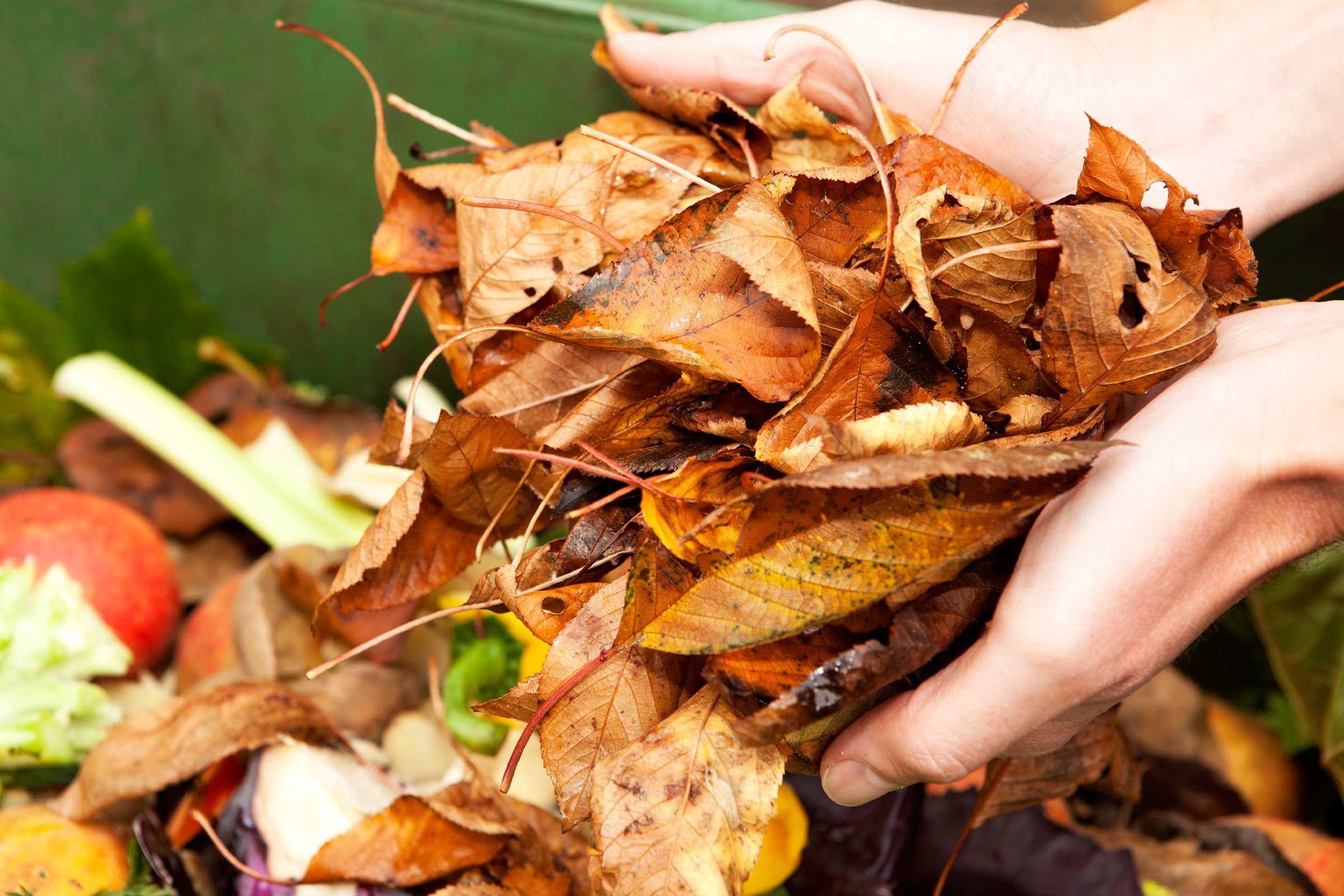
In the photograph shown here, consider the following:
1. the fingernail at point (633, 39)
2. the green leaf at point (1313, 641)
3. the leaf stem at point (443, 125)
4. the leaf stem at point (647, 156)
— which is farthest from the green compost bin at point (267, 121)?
the green leaf at point (1313, 641)

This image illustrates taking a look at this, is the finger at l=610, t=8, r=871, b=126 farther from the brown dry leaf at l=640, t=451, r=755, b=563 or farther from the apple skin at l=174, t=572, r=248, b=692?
the apple skin at l=174, t=572, r=248, b=692

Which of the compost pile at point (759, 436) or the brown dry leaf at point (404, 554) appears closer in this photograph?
the compost pile at point (759, 436)

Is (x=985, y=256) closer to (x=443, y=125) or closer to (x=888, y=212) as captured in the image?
(x=888, y=212)

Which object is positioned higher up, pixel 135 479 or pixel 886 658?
pixel 886 658

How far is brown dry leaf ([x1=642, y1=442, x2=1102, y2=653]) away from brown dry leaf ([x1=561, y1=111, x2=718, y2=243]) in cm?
25

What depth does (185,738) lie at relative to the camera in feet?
2.36

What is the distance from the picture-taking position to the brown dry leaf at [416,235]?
0.63m

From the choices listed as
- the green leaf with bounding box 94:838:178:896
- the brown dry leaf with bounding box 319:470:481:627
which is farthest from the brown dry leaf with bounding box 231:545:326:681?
the brown dry leaf with bounding box 319:470:481:627

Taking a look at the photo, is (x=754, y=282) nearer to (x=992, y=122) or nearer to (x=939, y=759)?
(x=939, y=759)

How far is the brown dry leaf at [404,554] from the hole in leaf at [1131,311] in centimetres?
37

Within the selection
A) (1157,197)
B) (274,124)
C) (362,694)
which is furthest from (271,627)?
(1157,197)

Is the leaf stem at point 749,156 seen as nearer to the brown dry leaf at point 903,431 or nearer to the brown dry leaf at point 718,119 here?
the brown dry leaf at point 718,119

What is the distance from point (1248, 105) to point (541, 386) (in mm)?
557

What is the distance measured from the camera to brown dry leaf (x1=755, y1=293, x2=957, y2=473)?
0.46m
